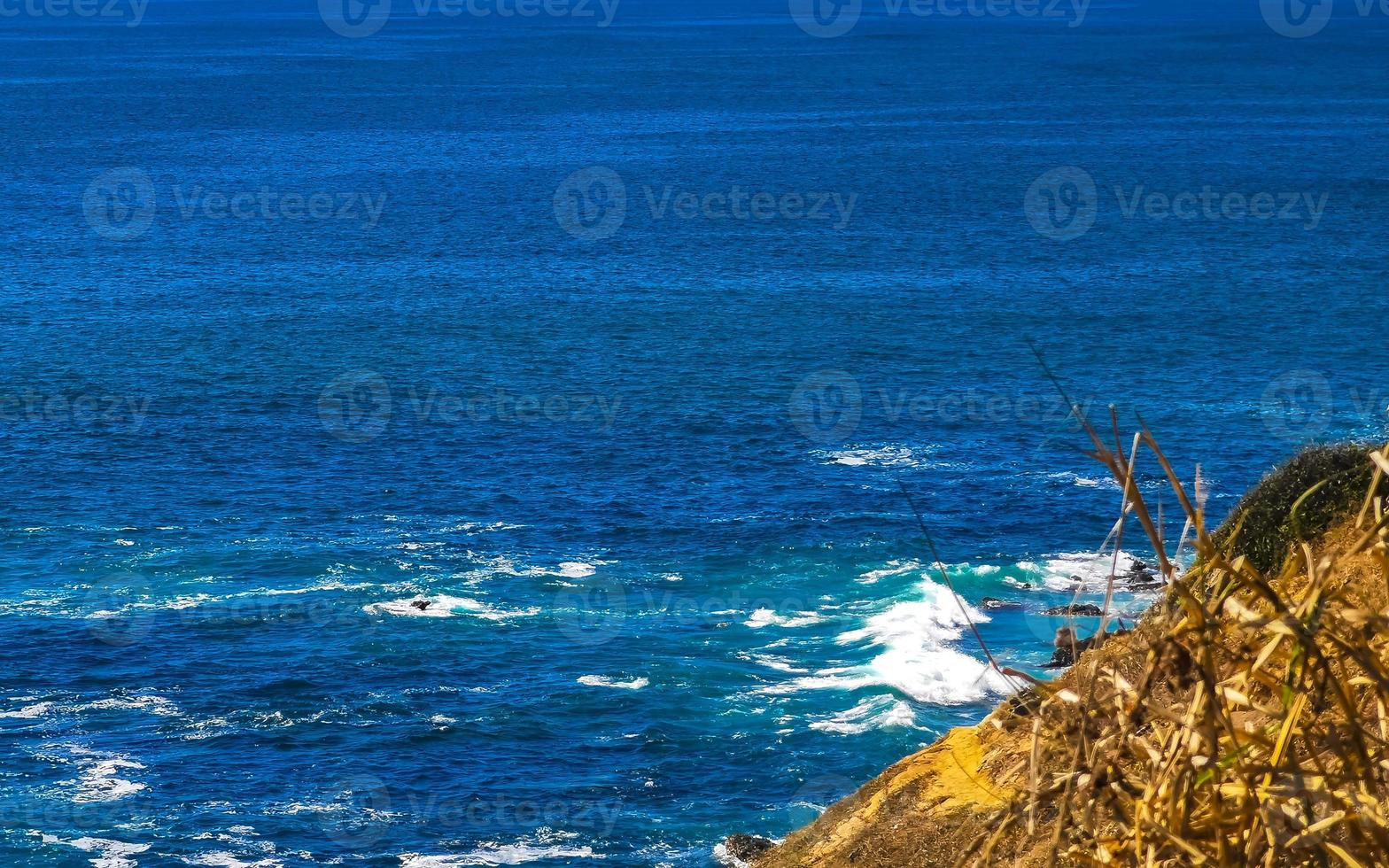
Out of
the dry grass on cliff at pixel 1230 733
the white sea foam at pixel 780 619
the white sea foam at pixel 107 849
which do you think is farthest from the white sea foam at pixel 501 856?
the dry grass on cliff at pixel 1230 733

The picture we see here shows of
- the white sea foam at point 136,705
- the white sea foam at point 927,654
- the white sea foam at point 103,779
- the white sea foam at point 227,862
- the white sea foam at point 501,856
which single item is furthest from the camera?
the white sea foam at point 927,654

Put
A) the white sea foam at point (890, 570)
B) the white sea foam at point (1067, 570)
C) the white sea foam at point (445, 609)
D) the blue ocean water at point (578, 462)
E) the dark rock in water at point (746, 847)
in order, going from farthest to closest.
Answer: the white sea foam at point (890, 570) < the white sea foam at point (445, 609) < the white sea foam at point (1067, 570) < the blue ocean water at point (578, 462) < the dark rock in water at point (746, 847)

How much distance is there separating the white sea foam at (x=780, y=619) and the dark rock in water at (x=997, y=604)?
18.4 feet

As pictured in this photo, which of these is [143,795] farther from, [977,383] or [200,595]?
[977,383]

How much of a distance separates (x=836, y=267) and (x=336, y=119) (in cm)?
9971

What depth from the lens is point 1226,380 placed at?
86500 millimetres

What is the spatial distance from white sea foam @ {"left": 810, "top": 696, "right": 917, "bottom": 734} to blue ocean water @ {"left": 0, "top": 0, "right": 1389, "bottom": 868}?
152mm

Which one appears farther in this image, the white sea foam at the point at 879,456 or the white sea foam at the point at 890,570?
the white sea foam at the point at 879,456

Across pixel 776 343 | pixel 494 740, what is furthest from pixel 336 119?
pixel 494 740

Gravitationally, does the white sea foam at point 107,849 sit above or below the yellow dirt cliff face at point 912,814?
below

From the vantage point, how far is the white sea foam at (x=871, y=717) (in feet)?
162

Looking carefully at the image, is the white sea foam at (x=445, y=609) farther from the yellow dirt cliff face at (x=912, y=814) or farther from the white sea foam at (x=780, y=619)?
the yellow dirt cliff face at (x=912, y=814)

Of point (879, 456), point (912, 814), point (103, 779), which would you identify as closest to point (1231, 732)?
point (912, 814)

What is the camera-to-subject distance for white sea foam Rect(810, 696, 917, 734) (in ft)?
162
